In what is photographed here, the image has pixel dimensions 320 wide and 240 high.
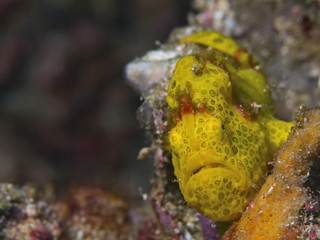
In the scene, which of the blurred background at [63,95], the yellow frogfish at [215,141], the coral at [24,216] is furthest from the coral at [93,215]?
the blurred background at [63,95]

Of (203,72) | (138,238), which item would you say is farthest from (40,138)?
(203,72)

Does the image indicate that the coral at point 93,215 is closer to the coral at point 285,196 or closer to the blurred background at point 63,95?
the coral at point 285,196

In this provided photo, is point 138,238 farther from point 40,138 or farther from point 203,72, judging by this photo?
point 40,138

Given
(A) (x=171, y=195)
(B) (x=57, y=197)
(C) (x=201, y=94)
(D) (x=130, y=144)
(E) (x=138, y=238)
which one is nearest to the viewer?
(C) (x=201, y=94)

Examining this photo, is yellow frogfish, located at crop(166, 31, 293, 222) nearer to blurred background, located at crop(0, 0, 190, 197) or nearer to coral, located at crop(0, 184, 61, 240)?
coral, located at crop(0, 184, 61, 240)

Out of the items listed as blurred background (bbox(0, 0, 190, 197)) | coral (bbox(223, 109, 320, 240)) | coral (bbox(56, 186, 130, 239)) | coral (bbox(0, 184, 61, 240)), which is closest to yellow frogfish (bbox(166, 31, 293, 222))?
coral (bbox(223, 109, 320, 240))

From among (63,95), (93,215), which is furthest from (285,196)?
(63,95)

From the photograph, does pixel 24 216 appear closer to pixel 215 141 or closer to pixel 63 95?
pixel 215 141
